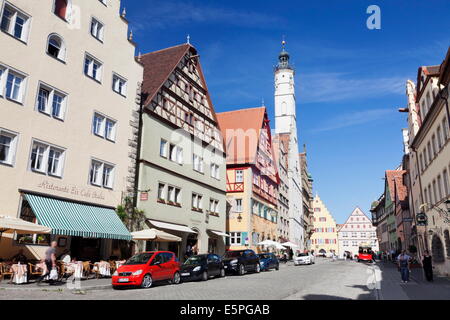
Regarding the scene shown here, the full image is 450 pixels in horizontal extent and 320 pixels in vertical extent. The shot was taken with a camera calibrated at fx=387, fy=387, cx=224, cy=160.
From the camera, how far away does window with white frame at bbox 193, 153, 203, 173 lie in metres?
32.2

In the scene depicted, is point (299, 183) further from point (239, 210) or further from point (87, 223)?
point (87, 223)

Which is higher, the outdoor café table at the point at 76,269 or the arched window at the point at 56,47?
the arched window at the point at 56,47

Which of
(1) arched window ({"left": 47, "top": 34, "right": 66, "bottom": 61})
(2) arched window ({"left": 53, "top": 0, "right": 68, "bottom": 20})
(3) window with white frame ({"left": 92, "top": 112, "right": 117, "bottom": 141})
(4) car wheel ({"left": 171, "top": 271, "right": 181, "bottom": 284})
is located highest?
(2) arched window ({"left": 53, "top": 0, "right": 68, "bottom": 20})

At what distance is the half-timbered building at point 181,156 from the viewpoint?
26250mm

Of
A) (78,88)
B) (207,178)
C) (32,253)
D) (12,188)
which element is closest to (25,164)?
(12,188)

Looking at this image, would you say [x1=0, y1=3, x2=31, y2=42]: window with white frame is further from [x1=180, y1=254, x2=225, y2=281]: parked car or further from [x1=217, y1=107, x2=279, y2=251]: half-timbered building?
[x1=217, y1=107, x2=279, y2=251]: half-timbered building

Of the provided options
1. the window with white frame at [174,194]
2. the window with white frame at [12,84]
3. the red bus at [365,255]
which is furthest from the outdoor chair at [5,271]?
the red bus at [365,255]

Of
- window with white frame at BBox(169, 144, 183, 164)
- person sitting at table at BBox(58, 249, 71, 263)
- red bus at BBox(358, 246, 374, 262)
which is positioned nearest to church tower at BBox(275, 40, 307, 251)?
red bus at BBox(358, 246, 374, 262)

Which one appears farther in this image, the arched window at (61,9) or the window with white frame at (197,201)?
the window with white frame at (197,201)

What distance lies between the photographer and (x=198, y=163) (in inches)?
1289

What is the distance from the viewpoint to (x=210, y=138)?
115 feet

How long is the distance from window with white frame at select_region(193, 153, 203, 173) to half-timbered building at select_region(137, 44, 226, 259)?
85 mm

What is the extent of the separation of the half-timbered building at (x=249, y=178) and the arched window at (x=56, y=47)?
2411 cm

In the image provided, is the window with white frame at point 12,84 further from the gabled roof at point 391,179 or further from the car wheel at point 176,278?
the gabled roof at point 391,179
